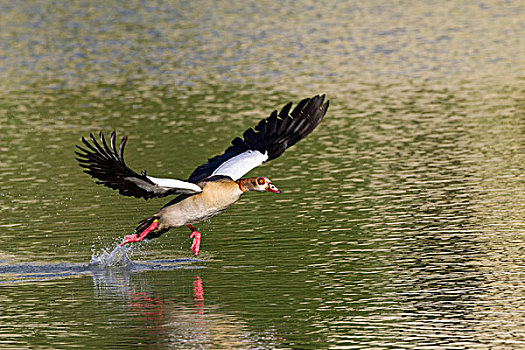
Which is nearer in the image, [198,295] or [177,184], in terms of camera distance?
[198,295]

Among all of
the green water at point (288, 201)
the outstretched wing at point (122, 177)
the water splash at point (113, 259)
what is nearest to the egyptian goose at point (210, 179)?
the outstretched wing at point (122, 177)

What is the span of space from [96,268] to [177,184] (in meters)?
1.81

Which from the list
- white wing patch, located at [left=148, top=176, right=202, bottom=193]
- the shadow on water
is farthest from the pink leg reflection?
white wing patch, located at [left=148, top=176, right=202, bottom=193]

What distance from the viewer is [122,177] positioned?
1343 cm

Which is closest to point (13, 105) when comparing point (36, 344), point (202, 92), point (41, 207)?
point (202, 92)

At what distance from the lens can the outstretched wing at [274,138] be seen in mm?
15008

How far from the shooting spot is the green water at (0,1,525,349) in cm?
1183

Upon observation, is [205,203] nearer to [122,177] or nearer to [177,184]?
[177,184]

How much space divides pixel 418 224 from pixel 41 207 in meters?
6.04

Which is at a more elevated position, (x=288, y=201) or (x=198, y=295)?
(x=288, y=201)

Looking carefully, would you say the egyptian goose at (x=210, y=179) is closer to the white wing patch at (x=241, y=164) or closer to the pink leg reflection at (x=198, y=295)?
the white wing patch at (x=241, y=164)

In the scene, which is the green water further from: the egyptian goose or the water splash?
the egyptian goose

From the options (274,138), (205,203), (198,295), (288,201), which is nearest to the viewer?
(198,295)

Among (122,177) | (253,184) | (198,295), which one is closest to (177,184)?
(122,177)
